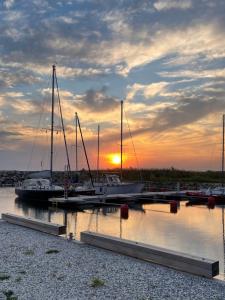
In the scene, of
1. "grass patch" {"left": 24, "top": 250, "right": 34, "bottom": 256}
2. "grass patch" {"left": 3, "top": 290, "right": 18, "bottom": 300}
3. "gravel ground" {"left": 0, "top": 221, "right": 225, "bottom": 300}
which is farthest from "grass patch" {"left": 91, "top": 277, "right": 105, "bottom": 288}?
"grass patch" {"left": 24, "top": 250, "right": 34, "bottom": 256}

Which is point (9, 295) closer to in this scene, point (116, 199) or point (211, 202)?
point (116, 199)

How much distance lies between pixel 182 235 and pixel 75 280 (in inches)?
497

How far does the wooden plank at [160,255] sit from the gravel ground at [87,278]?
0.72ft

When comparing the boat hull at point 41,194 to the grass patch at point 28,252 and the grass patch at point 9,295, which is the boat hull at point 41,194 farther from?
the grass patch at point 9,295

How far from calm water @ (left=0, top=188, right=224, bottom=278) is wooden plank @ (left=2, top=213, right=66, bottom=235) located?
8.85ft

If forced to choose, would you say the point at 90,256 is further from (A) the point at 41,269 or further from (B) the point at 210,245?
(B) the point at 210,245

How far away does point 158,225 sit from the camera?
912 inches

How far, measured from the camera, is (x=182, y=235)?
1939 cm

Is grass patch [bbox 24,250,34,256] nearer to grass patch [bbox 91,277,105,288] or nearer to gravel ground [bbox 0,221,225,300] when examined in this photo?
gravel ground [bbox 0,221,225,300]

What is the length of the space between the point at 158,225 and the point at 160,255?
14348mm

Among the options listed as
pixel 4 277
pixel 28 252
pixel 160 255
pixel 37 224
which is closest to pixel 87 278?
pixel 4 277

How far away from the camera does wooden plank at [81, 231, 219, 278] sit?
813cm

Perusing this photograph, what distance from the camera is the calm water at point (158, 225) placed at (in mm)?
16766

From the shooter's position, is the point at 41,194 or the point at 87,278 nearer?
the point at 87,278
